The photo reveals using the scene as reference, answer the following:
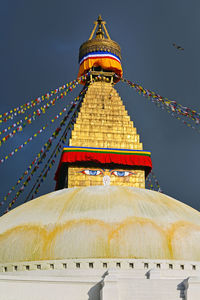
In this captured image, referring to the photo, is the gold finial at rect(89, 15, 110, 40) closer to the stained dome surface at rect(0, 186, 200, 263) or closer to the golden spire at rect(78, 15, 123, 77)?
the golden spire at rect(78, 15, 123, 77)

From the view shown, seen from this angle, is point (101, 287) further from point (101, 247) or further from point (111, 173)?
point (111, 173)

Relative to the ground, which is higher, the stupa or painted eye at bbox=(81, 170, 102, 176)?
painted eye at bbox=(81, 170, 102, 176)

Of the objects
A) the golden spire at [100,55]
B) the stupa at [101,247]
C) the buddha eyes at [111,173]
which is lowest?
the stupa at [101,247]

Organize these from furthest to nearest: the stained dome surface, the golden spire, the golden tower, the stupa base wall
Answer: the golden spire
the golden tower
the stained dome surface
the stupa base wall

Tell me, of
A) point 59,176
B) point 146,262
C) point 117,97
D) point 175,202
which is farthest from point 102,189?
point 117,97

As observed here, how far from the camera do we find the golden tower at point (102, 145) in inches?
642

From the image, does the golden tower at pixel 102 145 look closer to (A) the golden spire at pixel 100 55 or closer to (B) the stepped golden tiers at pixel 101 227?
(A) the golden spire at pixel 100 55

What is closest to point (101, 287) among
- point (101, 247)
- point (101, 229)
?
point (101, 247)

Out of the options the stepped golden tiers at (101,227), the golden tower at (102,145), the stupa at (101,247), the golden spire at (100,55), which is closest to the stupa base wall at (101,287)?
the stupa at (101,247)

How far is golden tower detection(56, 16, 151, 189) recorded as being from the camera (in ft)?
53.5

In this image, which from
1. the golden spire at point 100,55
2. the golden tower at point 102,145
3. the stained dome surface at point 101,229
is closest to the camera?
the stained dome surface at point 101,229

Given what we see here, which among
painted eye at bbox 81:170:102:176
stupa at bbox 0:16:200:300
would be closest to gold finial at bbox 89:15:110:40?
painted eye at bbox 81:170:102:176

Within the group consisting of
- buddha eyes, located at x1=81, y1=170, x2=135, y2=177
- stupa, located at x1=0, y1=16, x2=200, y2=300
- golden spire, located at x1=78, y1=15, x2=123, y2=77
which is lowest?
stupa, located at x1=0, y1=16, x2=200, y2=300

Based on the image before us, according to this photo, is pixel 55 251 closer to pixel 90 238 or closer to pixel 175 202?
pixel 90 238
